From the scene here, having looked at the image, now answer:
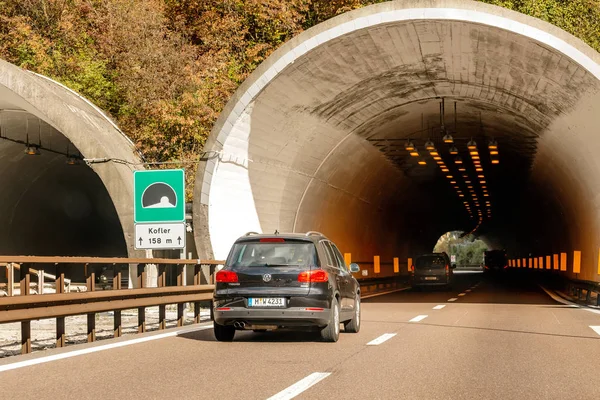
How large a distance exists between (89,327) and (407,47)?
12.4m

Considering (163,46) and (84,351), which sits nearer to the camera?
(84,351)

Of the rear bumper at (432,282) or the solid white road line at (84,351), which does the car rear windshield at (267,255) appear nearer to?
the solid white road line at (84,351)

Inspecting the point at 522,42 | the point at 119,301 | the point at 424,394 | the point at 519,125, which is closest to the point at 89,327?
the point at 119,301

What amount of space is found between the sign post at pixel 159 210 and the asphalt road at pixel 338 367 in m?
2.18

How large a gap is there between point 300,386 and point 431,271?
111 feet

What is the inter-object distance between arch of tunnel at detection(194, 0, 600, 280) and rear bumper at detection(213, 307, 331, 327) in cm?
974

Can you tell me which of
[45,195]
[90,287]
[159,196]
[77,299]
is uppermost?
[45,195]

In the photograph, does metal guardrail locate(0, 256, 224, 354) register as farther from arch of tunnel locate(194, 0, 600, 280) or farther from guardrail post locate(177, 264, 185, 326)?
arch of tunnel locate(194, 0, 600, 280)

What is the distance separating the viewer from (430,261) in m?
42.4

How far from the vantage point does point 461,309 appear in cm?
2328

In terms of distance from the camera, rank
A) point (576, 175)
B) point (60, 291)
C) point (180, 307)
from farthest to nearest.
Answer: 1. point (576, 175)
2. point (180, 307)
3. point (60, 291)

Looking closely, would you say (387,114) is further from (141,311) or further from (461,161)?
(141,311)

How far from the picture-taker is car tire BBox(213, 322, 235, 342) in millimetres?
13414

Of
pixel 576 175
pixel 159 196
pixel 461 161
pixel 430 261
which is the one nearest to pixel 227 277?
pixel 159 196
